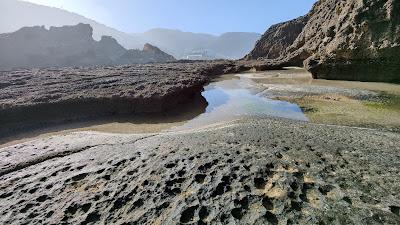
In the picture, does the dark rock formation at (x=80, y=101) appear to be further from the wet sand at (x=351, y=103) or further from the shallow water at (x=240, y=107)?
the wet sand at (x=351, y=103)

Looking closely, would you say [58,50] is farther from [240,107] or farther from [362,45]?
[240,107]

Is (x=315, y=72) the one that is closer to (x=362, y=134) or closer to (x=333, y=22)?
(x=333, y=22)

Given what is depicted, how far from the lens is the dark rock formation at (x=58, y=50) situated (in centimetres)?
4664

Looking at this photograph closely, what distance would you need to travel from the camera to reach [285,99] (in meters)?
11.0

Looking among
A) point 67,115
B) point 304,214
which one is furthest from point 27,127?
point 304,214

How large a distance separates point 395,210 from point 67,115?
28.5ft

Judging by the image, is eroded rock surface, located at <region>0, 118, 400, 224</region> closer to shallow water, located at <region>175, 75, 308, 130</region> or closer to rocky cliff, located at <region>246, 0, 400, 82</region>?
shallow water, located at <region>175, 75, 308, 130</region>

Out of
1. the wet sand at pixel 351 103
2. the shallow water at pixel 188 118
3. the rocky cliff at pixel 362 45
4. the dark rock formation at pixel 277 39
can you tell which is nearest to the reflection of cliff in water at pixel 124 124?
the shallow water at pixel 188 118

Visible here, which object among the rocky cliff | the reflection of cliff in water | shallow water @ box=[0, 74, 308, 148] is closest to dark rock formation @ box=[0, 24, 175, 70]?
the reflection of cliff in water

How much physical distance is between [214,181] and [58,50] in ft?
185

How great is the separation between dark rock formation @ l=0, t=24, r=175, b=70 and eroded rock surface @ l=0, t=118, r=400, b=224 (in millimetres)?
38768

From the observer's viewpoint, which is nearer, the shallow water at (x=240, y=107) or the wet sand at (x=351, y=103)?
the wet sand at (x=351, y=103)

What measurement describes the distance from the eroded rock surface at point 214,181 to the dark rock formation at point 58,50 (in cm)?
3877

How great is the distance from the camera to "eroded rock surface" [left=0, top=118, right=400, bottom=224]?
3.53m
